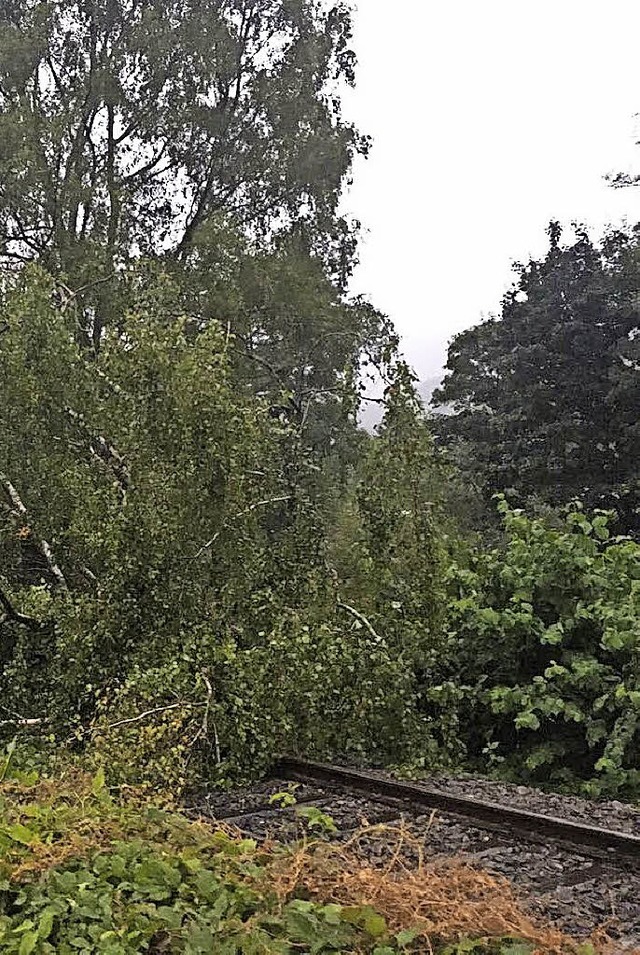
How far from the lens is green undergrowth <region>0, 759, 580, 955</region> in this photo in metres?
2.93

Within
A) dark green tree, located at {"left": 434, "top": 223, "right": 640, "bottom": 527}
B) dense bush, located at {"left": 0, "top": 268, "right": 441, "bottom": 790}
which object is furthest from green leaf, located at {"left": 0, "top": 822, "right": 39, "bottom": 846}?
dark green tree, located at {"left": 434, "top": 223, "right": 640, "bottom": 527}

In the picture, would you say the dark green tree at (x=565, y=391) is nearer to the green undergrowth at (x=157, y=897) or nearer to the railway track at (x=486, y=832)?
the railway track at (x=486, y=832)

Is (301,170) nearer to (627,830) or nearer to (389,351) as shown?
(389,351)

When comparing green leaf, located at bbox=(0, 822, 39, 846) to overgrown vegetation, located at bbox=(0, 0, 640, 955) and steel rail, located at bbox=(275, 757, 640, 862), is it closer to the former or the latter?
overgrown vegetation, located at bbox=(0, 0, 640, 955)

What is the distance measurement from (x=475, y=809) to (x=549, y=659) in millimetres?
2196

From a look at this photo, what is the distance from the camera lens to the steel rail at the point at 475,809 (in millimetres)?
4938

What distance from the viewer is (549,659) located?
7602 mm

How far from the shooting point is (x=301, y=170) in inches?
729

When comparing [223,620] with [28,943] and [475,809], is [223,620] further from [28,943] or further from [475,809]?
[28,943]

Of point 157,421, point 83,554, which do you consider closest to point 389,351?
point 157,421

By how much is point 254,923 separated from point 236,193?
16820mm

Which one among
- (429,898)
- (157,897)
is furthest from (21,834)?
(429,898)

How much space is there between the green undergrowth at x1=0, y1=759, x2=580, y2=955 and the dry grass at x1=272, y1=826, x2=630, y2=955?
3 centimetres

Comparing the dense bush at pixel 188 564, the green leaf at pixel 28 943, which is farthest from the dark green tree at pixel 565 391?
the green leaf at pixel 28 943
